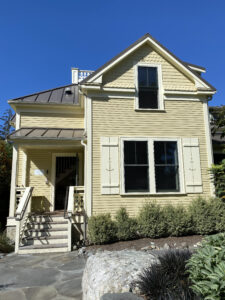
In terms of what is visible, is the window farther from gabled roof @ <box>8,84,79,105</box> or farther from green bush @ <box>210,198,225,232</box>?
gabled roof @ <box>8,84,79,105</box>

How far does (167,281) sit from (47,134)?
698 centimetres

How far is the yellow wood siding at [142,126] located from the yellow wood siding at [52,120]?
2526 millimetres

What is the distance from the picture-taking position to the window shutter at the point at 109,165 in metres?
7.16

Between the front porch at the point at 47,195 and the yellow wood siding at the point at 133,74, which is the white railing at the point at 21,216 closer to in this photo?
the front porch at the point at 47,195

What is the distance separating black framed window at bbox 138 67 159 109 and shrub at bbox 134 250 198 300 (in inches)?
244

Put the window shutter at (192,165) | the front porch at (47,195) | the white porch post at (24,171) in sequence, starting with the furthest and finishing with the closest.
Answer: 1. the white porch post at (24,171)
2. the window shutter at (192,165)
3. the front porch at (47,195)

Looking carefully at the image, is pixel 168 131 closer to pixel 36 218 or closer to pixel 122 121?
pixel 122 121

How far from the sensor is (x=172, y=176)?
7.64 metres

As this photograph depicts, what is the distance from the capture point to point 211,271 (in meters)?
2.01

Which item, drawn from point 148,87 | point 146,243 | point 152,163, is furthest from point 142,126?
point 146,243

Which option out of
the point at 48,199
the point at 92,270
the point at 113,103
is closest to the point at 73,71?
the point at 113,103

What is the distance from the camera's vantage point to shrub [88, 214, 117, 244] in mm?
6449

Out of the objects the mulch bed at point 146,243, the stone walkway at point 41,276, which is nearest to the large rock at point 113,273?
the stone walkway at point 41,276

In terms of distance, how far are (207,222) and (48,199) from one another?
6.39m
